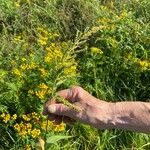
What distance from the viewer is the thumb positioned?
166 centimetres

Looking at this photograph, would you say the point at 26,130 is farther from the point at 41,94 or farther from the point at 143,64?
the point at 143,64

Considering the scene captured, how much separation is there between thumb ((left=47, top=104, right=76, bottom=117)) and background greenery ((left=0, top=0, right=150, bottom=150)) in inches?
34.0

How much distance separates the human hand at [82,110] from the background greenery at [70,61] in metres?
0.80

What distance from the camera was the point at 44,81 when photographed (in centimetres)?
304

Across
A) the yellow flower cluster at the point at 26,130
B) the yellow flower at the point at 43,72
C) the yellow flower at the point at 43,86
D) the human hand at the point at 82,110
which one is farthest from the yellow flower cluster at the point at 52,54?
the human hand at the point at 82,110

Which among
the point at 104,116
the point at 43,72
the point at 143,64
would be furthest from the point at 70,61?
the point at 104,116

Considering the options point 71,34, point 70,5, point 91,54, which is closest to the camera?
point 91,54

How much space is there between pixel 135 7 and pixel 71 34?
808 millimetres

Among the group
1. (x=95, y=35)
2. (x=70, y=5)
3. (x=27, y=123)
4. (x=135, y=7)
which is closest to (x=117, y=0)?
(x=135, y=7)

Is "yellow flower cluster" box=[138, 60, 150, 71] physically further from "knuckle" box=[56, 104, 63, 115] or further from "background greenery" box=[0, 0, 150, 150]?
"knuckle" box=[56, 104, 63, 115]

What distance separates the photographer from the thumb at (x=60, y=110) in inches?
65.4

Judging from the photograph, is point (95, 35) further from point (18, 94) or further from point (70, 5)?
point (18, 94)

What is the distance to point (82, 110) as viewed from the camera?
171 centimetres

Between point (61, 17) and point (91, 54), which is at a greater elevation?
point (61, 17)
